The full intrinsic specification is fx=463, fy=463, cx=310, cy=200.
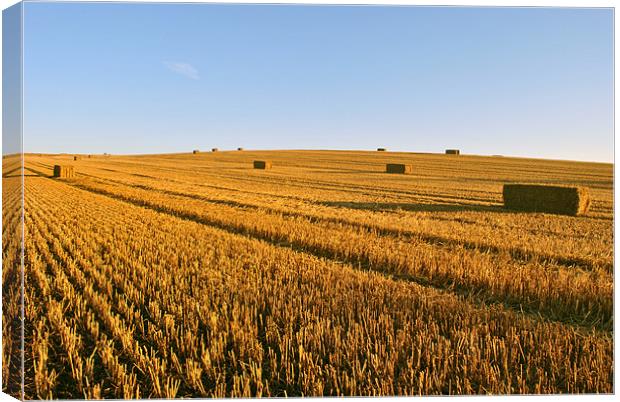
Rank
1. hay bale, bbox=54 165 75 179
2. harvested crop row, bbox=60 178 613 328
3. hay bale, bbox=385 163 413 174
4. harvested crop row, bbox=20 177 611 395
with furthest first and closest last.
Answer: hay bale, bbox=385 163 413 174
hay bale, bbox=54 165 75 179
harvested crop row, bbox=60 178 613 328
harvested crop row, bbox=20 177 611 395

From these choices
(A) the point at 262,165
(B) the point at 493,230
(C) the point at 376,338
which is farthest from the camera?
(A) the point at 262,165

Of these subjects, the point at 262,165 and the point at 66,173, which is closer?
the point at 66,173

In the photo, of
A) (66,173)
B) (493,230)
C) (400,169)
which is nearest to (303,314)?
(493,230)

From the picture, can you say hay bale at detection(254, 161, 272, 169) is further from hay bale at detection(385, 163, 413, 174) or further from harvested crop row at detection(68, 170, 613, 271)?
harvested crop row at detection(68, 170, 613, 271)

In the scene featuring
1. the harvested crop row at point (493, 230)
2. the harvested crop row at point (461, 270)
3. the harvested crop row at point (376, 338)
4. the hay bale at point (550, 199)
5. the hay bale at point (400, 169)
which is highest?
the hay bale at point (400, 169)

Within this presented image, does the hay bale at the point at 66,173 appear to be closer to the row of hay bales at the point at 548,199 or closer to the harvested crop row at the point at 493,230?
the harvested crop row at the point at 493,230

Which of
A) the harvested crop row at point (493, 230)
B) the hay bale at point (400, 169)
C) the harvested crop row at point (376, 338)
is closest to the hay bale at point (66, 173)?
the harvested crop row at point (493, 230)

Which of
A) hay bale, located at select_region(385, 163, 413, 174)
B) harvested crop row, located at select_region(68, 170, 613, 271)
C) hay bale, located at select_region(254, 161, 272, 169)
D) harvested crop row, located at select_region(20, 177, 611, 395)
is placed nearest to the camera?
harvested crop row, located at select_region(20, 177, 611, 395)

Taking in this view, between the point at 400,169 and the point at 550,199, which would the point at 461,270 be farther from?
the point at 400,169

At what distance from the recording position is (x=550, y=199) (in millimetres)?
12766

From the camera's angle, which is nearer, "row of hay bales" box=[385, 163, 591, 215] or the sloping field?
the sloping field

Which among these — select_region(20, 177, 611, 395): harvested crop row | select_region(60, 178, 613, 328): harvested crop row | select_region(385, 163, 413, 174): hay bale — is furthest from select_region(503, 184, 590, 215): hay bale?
select_region(385, 163, 413, 174): hay bale

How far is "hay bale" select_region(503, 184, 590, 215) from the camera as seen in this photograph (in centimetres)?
1239

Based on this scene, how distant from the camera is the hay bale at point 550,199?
12.4 metres
